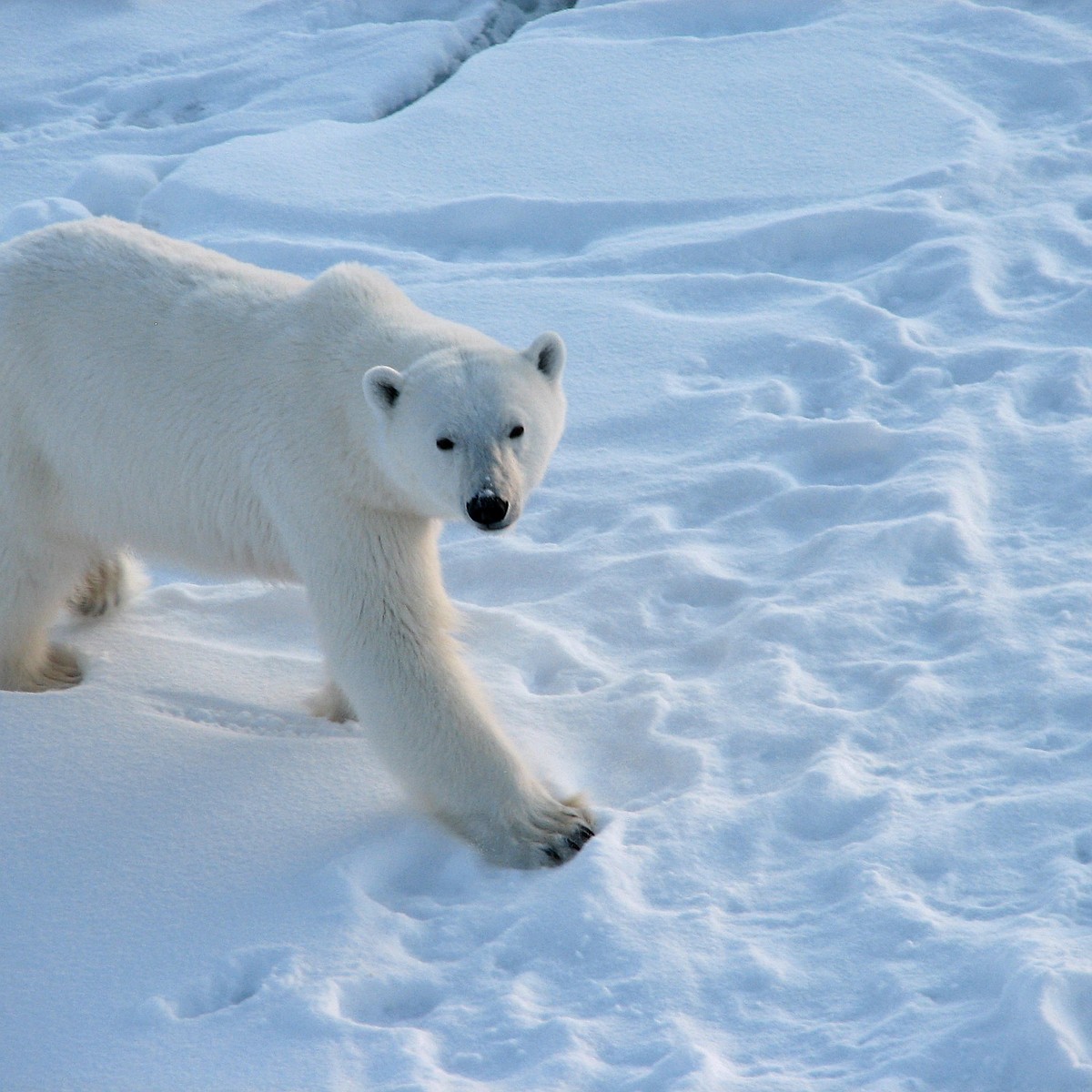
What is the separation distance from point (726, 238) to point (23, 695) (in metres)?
4.08

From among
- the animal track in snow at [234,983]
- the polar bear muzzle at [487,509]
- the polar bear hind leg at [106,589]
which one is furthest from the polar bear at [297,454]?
the animal track in snow at [234,983]

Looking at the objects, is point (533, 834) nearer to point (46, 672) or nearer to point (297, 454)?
point (297, 454)

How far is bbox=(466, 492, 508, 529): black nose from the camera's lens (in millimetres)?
3232

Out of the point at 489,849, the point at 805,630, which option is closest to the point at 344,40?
the point at 805,630

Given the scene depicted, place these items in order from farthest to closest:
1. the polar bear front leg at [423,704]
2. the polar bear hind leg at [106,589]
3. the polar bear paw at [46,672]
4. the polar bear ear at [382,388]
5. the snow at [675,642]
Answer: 1. the polar bear hind leg at [106,589]
2. the polar bear paw at [46,672]
3. the polar bear front leg at [423,704]
4. the polar bear ear at [382,388]
5. the snow at [675,642]

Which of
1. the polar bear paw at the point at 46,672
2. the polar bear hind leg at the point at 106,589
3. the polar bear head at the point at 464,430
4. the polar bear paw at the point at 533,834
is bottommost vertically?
the polar bear paw at the point at 533,834

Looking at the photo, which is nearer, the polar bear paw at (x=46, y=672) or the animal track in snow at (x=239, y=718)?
the animal track in snow at (x=239, y=718)

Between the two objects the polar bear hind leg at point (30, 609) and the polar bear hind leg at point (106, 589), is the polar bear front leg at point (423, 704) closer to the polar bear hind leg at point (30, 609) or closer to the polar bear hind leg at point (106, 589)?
the polar bear hind leg at point (30, 609)

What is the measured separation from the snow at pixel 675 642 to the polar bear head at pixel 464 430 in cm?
87

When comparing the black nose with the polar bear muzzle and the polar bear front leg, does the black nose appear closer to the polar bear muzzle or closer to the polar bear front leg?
the polar bear muzzle

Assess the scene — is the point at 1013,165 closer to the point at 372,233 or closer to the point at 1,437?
the point at 372,233

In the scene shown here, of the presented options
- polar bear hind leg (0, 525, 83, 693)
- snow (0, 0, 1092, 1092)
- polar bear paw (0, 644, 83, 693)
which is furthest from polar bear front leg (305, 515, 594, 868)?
polar bear paw (0, 644, 83, 693)

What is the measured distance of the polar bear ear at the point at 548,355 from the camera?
3.56m

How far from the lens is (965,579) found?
14.0 ft
